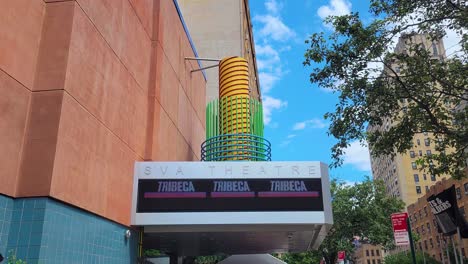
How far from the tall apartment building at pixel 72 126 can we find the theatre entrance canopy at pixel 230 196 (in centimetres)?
59

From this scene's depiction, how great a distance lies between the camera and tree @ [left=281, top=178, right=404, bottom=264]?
123 ft

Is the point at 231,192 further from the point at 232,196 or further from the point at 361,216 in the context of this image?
the point at 361,216

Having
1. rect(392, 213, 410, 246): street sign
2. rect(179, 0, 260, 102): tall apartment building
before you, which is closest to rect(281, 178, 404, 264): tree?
rect(179, 0, 260, 102): tall apartment building

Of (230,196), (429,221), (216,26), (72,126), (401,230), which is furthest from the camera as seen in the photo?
(429,221)

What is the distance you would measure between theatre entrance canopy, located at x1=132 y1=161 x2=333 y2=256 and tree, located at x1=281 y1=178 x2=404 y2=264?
1121 inches

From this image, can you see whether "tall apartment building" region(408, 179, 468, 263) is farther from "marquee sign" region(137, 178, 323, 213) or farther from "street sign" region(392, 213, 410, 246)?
"marquee sign" region(137, 178, 323, 213)

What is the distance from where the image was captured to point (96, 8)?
922 cm

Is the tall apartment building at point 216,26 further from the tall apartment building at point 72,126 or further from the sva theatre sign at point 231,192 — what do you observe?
the sva theatre sign at point 231,192

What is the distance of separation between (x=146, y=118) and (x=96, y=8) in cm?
370

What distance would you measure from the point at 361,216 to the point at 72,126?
34.1 m

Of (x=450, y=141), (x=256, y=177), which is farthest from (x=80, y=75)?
(x=450, y=141)

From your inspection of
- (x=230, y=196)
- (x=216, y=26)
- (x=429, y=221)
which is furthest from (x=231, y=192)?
(x=429, y=221)

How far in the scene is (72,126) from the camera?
7816 mm

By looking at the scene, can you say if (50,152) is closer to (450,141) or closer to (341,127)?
(341,127)
